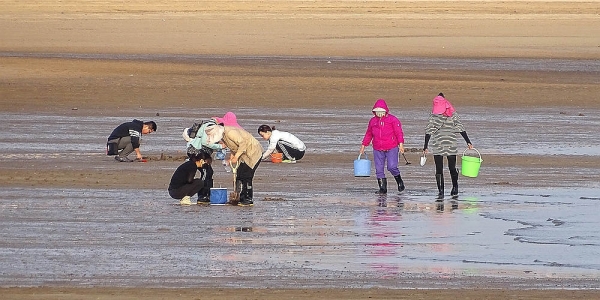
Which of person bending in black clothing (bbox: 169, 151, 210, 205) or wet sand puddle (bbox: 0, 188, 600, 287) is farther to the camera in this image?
person bending in black clothing (bbox: 169, 151, 210, 205)

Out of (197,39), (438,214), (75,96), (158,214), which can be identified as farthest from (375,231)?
(197,39)

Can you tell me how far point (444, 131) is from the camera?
713 inches

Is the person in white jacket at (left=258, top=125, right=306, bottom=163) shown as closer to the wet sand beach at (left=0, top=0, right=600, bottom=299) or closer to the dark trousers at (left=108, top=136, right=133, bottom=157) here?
the wet sand beach at (left=0, top=0, right=600, bottom=299)

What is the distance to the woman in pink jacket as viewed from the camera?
1811cm

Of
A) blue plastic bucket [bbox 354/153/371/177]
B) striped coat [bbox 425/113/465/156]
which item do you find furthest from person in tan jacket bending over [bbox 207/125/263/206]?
striped coat [bbox 425/113/465/156]

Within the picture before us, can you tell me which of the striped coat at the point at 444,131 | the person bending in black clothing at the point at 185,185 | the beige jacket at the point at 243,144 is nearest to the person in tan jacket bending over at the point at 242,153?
the beige jacket at the point at 243,144

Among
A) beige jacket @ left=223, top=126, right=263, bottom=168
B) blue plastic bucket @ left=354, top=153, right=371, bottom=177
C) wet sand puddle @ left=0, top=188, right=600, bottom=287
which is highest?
beige jacket @ left=223, top=126, right=263, bottom=168

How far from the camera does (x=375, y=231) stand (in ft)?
48.5

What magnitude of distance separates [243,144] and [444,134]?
2.91m

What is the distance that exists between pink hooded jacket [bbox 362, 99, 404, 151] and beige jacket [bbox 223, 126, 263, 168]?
72.7 inches

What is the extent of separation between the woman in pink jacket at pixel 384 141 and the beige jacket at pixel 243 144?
5.91ft

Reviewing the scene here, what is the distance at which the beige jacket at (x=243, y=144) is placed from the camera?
16844 millimetres

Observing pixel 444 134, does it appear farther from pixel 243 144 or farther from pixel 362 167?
pixel 243 144

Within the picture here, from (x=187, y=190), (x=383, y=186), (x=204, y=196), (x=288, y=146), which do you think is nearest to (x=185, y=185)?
(x=187, y=190)
